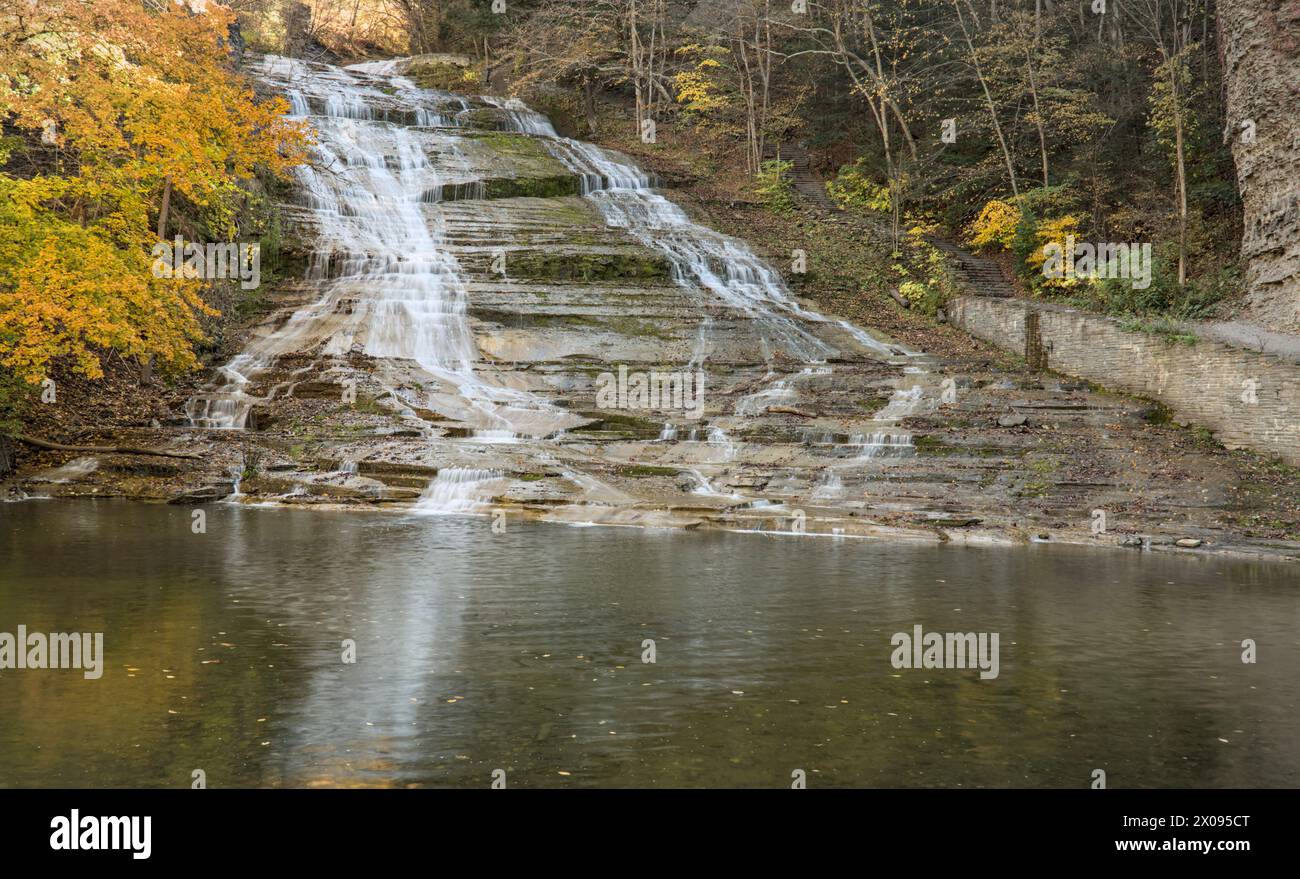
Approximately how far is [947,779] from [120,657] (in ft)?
19.9

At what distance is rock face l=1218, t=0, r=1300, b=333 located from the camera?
2205cm

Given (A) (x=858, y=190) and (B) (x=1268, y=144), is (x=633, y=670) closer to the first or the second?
(B) (x=1268, y=144)

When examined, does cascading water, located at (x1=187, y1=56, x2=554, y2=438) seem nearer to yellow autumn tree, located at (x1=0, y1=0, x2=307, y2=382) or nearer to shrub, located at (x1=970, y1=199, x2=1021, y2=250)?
yellow autumn tree, located at (x1=0, y1=0, x2=307, y2=382)

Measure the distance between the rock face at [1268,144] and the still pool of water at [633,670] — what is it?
12.3 metres

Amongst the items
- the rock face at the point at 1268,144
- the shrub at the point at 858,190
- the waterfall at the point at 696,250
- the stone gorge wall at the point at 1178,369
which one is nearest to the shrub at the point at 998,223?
the shrub at the point at 858,190

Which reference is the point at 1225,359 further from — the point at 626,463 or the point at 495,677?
the point at 495,677

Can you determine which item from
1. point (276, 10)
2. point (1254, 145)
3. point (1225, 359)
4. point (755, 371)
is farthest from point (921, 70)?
point (276, 10)

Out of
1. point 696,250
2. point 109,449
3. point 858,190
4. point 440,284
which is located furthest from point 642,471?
point 858,190

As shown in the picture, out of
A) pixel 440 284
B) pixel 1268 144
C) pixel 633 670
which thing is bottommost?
pixel 633 670

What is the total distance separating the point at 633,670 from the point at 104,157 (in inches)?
677

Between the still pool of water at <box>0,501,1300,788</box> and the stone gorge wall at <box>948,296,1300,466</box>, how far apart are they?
5.44m

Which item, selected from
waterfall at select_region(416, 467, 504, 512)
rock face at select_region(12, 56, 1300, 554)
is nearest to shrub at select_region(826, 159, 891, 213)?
rock face at select_region(12, 56, 1300, 554)

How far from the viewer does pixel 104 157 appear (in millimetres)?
19344

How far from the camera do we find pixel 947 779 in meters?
5.46
